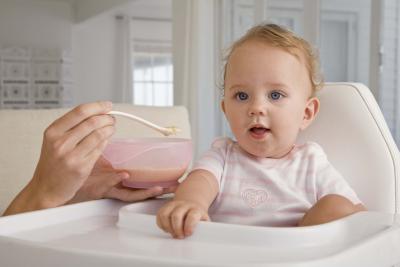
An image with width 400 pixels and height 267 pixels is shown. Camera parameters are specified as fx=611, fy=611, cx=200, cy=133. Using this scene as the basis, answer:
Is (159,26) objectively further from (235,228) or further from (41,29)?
(235,228)

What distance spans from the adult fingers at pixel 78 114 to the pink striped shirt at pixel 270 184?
0.68ft

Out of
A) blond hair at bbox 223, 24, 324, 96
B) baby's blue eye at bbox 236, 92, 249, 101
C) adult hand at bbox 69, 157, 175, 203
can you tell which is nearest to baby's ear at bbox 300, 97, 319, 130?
blond hair at bbox 223, 24, 324, 96

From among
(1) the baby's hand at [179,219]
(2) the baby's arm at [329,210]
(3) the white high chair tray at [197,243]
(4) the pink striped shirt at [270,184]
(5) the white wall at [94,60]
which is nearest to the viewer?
(3) the white high chair tray at [197,243]

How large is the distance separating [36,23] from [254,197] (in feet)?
23.6

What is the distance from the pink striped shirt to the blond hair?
119 mm

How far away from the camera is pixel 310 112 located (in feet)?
3.38

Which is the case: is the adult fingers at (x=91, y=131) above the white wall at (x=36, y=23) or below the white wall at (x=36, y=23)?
below

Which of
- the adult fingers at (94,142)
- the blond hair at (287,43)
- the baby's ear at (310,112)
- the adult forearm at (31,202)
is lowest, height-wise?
the adult forearm at (31,202)

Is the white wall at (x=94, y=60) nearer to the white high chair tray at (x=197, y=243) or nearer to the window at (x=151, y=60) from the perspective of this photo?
the window at (x=151, y=60)

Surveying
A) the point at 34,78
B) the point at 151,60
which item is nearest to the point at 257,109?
the point at 34,78

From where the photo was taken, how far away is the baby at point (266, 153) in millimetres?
892

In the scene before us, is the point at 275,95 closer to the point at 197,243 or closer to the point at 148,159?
the point at 148,159

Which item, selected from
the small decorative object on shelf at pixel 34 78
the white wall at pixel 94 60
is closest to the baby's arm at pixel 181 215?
the small decorative object on shelf at pixel 34 78

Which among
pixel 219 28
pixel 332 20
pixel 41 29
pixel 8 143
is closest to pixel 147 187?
pixel 8 143
